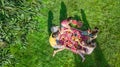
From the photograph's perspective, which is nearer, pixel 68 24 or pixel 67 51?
pixel 67 51

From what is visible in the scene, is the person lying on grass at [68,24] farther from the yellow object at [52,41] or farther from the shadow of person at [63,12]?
the shadow of person at [63,12]

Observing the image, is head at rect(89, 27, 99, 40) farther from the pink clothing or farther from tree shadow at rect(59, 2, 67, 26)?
tree shadow at rect(59, 2, 67, 26)

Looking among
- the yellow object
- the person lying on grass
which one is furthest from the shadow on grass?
the person lying on grass

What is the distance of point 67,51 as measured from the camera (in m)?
12.3

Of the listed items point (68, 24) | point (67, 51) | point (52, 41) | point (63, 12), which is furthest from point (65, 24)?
point (63, 12)

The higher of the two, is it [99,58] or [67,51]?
[67,51]

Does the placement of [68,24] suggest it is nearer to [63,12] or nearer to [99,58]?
[63,12]

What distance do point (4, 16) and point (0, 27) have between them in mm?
608

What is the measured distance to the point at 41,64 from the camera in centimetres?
1205

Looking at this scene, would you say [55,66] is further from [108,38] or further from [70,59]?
[108,38]

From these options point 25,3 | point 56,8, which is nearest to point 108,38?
point 56,8

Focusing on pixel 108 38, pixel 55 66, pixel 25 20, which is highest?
pixel 25 20

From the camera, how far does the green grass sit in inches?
473

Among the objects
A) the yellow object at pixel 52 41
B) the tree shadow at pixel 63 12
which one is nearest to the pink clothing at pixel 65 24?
the yellow object at pixel 52 41
